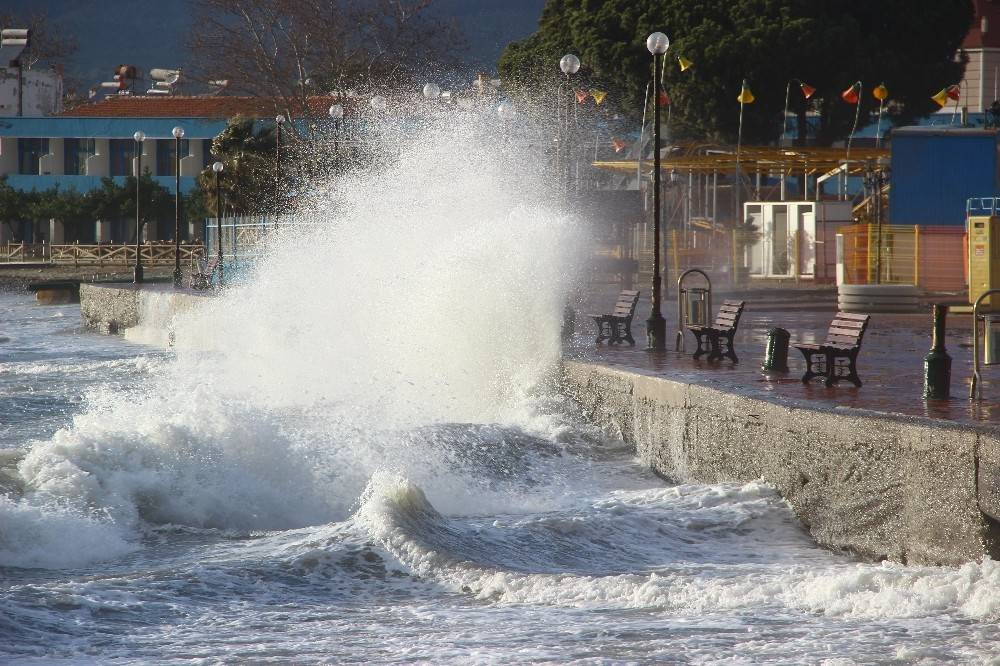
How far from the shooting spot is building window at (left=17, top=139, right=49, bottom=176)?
6844 cm

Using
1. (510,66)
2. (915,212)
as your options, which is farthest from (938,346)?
(510,66)

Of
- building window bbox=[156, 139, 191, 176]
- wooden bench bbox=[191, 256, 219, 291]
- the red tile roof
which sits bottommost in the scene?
wooden bench bbox=[191, 256, 219, 291]

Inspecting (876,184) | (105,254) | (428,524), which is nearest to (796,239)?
(876,184)

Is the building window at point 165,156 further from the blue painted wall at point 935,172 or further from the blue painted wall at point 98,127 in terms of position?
the blue painted wall at point 935,172

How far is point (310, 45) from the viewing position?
47969 mm

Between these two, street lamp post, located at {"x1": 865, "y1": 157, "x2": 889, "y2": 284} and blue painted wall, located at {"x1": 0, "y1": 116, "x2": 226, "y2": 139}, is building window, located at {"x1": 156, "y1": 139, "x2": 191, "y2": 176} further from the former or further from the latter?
street lamp post, located at {"x1": 865, "y1": 157, "x2": 889, "y2": 284}

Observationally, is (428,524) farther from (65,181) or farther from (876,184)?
(65,181)

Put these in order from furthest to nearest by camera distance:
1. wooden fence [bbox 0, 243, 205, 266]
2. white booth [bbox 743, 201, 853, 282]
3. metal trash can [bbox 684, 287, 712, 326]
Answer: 1. wooden fence [bbox 0, 243, 205, 266]
2. white booth [bbox 743, 201, 853, 282]
3. metal trash can [bbox 684, 287, 712, 326]

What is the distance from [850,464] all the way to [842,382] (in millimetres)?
2830

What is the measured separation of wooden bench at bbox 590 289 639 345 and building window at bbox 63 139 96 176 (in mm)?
54008

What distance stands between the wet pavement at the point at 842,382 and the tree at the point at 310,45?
25934 mm

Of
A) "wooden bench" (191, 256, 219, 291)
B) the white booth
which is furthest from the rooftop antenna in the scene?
the white booth

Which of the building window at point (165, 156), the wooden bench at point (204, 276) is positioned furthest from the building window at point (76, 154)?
the wooden bench at point (204, 276)

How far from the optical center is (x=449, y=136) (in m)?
23.9
